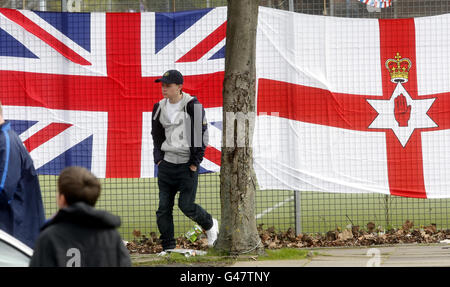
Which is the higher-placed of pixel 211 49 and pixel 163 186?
pixel 211 49

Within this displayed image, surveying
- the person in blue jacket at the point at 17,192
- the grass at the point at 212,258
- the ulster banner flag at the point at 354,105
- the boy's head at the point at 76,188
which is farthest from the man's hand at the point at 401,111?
the boy's head at the point at 76,188

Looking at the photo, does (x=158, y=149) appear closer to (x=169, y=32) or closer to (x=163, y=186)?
(x=163, y=186)

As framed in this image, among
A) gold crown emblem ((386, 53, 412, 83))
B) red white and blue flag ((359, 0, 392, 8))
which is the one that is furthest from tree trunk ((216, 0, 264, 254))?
Result: red white and blue flag ((359, 0, 392, 8))

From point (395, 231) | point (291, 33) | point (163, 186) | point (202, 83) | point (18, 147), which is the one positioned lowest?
point (395, 231)

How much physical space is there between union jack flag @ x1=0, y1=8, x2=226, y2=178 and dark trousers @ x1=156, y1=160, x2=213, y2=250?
1041 millimetres

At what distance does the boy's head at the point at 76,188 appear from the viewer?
11.9 ft

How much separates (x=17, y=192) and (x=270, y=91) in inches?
176

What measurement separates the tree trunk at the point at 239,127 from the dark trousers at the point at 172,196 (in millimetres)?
448

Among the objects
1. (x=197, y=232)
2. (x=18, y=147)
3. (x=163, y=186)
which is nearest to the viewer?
(x=18, y=147)

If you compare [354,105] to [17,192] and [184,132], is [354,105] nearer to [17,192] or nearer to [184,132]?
[184,132]

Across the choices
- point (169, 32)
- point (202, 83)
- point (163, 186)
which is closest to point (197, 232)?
point (163, 186)

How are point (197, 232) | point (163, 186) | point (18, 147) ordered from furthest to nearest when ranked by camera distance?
1. point (197, 232)
2. point (163, 186)
3. point (18, 147)

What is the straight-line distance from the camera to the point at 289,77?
30.6 ft

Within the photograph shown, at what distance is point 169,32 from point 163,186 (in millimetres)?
2209
